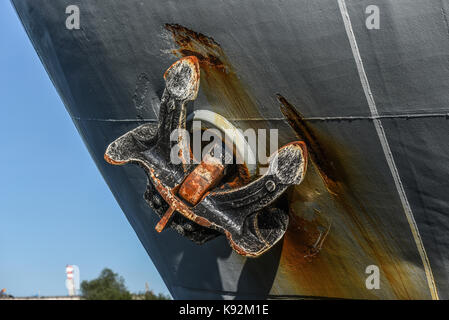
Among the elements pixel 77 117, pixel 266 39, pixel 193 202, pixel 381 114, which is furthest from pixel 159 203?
pixel 77 117

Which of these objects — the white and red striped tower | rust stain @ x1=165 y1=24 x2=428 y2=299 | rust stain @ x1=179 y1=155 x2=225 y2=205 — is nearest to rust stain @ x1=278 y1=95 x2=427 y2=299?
rust stain @ x1=165 y1=24 x2=428 y2=299

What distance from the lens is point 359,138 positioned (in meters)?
3.07

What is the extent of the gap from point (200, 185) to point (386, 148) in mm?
1046

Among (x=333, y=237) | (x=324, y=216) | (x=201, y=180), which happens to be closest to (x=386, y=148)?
(x=324, y=216)

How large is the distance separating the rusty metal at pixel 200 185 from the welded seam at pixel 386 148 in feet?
1.43

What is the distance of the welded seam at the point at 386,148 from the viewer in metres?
2.78

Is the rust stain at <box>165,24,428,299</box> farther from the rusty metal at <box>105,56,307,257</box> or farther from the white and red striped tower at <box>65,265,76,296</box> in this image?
the white and red striped tower at <box>65,265,76,296</box>

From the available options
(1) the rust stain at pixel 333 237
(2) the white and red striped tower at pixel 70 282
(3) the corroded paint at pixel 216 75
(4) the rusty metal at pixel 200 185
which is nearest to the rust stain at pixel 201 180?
(4) the rusty metal at pixel 200 185

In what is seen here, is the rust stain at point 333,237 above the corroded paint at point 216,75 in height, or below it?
below

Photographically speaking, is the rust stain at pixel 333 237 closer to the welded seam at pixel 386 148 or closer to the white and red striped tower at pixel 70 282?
the welded seam at pixel 386 148

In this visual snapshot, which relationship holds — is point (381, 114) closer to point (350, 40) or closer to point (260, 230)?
point (350, 40)

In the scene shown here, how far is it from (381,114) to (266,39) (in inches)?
28.2

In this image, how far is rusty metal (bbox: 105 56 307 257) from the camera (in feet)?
10.3

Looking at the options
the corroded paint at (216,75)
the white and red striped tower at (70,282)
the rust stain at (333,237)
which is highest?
the white and red striped tower at (70,282)
